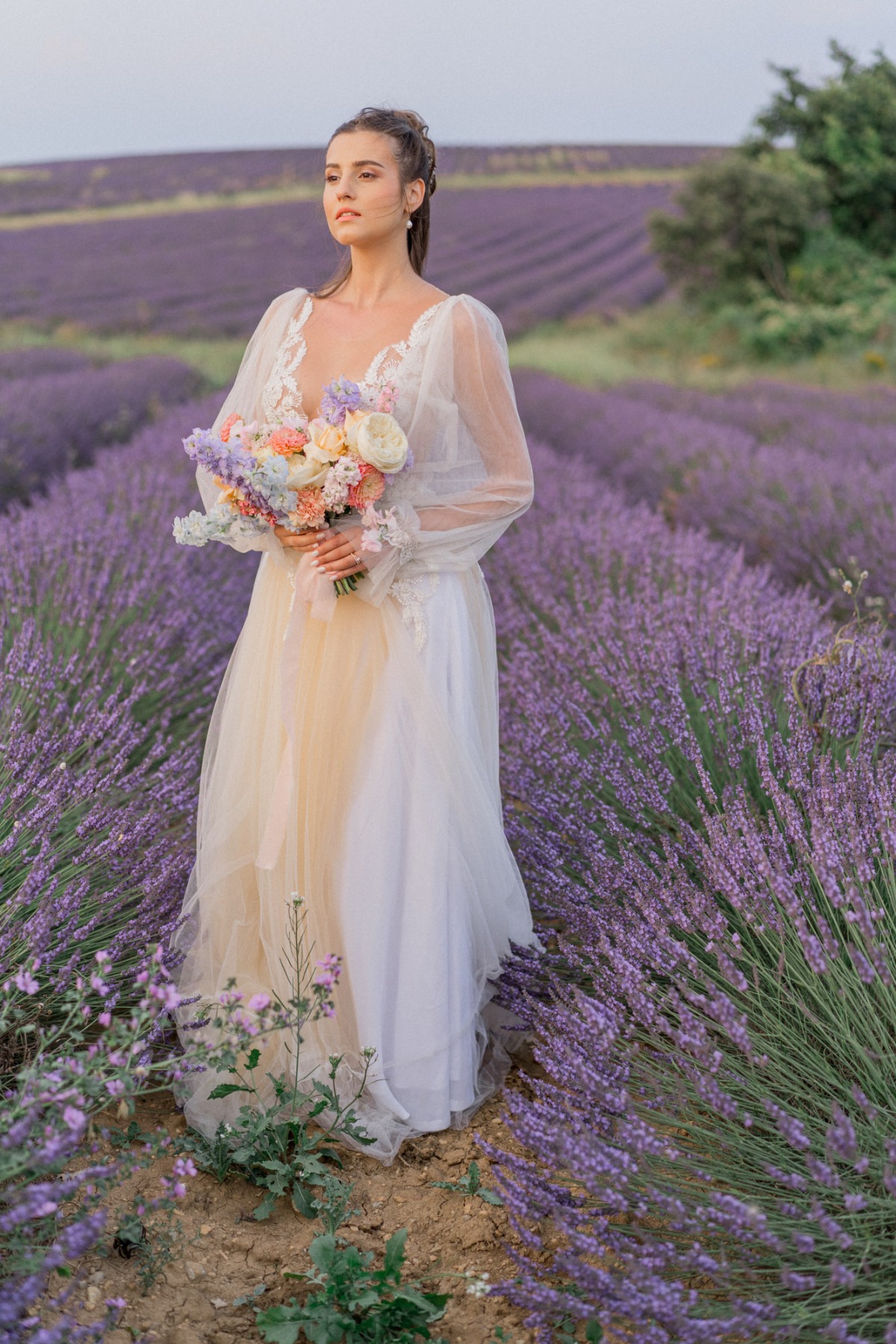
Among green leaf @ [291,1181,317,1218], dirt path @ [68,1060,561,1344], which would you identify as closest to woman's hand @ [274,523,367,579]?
dirt path @ [68,1060,561,1344]

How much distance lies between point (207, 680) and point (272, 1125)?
5.06ft

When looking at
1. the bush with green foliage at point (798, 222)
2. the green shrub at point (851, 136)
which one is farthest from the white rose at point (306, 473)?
the green shrub at point (851, 136)

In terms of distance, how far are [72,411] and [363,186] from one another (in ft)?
15.2

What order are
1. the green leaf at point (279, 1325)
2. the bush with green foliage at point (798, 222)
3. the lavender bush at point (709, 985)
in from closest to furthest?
1. the lavender bush at point (709, 985)
2. the green leaf at point (279, 1325)
3. the bush with green foliage at point (798, 222)

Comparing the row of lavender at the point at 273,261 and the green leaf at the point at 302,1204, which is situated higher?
the row of lavender at the point at 273,261

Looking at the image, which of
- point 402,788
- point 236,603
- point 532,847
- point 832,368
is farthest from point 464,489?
point 832,368

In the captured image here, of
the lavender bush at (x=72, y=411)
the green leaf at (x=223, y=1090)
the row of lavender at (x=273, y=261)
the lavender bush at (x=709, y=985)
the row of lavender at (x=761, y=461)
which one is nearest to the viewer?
the lavender bush at (x=709, y=985)

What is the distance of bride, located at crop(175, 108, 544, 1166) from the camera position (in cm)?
179

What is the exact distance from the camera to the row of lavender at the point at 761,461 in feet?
13.3

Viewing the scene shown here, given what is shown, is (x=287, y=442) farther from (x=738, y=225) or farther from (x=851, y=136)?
(x=851, y=136)

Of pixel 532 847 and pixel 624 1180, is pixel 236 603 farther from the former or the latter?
pixel 624 1180

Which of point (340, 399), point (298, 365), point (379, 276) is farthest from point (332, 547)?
point (379, 276)

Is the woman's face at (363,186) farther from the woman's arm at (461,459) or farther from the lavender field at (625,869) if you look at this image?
the lavender field at (625,869)

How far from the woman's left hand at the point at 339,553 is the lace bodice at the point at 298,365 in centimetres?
22
